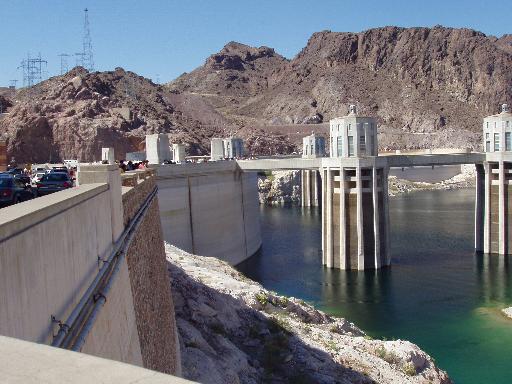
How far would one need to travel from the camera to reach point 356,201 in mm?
43531

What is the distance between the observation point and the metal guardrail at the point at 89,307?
6270 mm

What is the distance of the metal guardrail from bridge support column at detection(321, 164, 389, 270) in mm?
33454

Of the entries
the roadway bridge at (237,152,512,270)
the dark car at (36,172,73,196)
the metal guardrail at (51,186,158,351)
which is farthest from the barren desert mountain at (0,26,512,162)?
the metal guardrail at (51,186,158,351)

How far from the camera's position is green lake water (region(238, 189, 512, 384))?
89.1 feet

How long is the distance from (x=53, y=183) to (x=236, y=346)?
8.23m

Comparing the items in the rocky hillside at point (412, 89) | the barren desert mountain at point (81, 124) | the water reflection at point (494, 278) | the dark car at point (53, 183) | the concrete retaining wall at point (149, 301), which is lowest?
the water reflection at point (494, 278)

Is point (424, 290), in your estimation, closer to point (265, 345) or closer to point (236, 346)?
point (265, 345)

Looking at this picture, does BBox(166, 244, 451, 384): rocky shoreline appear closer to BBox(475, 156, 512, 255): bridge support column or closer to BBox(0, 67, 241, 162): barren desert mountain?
BBox(475, 156, 512, 255): bridge support column

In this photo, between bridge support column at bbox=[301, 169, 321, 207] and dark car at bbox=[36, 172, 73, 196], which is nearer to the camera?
dark car at bbox=[36, 172, 73, 196]

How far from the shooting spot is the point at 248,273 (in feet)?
144

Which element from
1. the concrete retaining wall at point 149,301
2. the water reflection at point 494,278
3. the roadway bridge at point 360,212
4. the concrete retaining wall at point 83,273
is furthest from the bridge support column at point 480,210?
the concrete retaining wall at point 83,273

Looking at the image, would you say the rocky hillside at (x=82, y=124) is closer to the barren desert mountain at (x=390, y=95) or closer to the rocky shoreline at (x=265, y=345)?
the barren desert mountain at (x=390, y=95)

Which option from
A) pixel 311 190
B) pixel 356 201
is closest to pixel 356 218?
pixel 356 201

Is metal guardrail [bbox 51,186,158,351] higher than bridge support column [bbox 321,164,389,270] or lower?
higher
